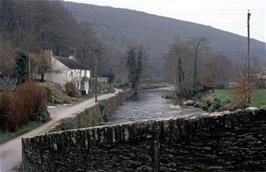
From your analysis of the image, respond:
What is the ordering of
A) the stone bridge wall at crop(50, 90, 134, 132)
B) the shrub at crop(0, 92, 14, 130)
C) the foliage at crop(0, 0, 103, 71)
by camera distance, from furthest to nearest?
the foliage at crop(0, 0, 103, 71) → the shrub at crop(0, 92, 14, 130) → the stone bridge wall at crop(50, 90, 134, 132)

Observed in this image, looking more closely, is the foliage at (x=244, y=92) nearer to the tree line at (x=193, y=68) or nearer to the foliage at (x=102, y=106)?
the foliage at (x=102, y=106)

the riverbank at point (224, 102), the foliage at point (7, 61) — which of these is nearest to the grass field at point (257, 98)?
the riverbank at point (224, 102)

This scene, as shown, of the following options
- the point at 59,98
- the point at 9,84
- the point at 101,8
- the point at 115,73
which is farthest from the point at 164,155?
the point at 101,8

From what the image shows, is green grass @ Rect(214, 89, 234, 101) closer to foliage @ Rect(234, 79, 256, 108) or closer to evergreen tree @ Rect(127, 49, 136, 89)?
foliage @ Rect(234, 79, 256, 108)

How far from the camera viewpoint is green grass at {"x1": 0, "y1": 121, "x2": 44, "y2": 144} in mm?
22625

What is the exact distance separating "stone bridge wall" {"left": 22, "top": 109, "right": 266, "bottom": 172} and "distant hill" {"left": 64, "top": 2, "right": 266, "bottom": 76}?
479 ft

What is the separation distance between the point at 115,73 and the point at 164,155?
106122mm

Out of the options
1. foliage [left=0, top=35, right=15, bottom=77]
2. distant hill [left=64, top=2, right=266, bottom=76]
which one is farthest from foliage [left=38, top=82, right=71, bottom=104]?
distant hill [left=64, top=2, right=266, bottom=76]

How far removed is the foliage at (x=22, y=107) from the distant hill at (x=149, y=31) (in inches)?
4892

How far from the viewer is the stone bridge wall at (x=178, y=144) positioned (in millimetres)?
5250


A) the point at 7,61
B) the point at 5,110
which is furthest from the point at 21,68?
the point at 5,110

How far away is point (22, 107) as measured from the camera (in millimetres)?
27094

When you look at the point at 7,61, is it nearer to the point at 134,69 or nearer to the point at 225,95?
the point at 225,95

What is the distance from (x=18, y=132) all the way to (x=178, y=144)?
20031mm
